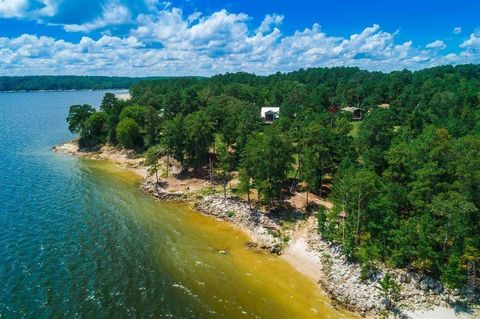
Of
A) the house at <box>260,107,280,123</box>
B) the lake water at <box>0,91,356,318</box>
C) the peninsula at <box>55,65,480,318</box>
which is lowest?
the lake water at <box>0,91,356,318</box>

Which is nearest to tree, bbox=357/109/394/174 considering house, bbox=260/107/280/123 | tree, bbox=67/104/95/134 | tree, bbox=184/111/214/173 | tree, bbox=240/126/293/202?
tree, bbox=240/126/293/202

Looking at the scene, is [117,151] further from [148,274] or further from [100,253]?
[148,274]

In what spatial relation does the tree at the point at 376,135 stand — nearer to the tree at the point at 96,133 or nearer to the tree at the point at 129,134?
the tree at the point at 129,134

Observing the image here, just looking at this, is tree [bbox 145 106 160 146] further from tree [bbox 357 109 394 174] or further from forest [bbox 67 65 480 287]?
tree [bbox 357 109 394 174]

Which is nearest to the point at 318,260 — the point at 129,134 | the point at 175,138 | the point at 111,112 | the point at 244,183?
the point at 244,183

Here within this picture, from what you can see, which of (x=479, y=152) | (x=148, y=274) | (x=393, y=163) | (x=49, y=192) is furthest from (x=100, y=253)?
(x=479, y=152)

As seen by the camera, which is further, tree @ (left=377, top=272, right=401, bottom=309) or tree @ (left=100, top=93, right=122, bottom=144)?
tree @ (left=100, top=93, right=122, bottom=144)
